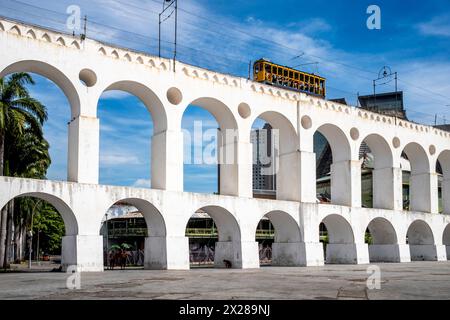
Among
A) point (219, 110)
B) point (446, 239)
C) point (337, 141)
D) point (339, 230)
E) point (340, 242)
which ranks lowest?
Answer: point (446, 239)

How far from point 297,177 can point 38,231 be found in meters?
30.1

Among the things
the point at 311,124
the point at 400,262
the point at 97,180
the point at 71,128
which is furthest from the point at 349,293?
the point at 400,262

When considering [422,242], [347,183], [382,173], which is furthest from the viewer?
[422,242]

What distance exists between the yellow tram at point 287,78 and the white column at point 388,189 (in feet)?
26.1

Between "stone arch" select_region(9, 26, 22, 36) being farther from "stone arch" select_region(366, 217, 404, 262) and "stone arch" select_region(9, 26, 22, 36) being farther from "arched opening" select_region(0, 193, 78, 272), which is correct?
"stone arch" select_region(366, 217, 404, 262)

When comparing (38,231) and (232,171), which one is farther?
(38,231)

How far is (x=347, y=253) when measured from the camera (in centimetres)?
3731

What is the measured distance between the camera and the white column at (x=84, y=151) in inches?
1038

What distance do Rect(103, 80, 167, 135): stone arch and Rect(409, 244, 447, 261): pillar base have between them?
81.3 ft

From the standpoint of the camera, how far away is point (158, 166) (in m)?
29.7

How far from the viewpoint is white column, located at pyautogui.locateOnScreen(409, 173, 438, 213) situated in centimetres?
4488

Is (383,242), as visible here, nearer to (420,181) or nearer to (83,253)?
(420,181)

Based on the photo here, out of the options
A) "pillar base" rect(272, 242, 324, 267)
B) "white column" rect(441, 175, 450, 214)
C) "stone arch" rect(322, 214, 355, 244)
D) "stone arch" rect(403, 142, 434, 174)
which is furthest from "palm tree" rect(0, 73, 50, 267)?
"white column" rect(441, 175, 450, 214)

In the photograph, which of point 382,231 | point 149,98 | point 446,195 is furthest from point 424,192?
point 149,98
